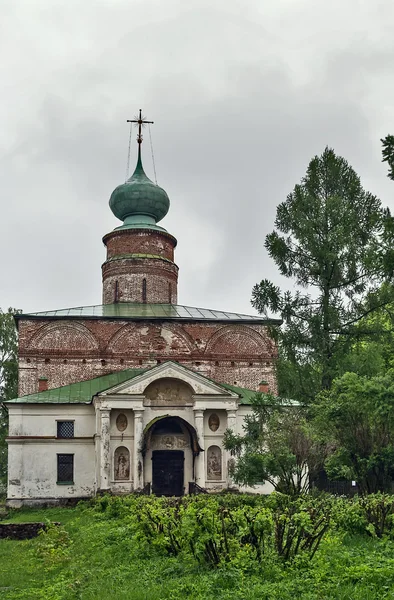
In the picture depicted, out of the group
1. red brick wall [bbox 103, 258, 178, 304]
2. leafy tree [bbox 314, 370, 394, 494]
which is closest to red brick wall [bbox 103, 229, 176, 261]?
red brick wall [bbox 103, 258, 178, 304]

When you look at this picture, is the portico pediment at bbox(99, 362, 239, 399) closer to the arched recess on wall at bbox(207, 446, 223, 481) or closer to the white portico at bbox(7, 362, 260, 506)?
the white portico at bbox(7, 362, 260, 506)

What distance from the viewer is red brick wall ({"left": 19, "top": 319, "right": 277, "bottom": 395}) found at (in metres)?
27.5

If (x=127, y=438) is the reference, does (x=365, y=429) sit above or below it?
above

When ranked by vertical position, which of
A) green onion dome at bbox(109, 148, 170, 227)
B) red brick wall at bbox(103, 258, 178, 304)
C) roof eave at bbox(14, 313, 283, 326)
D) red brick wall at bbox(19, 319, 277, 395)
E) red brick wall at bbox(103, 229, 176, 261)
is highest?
green onion dome at bbox(109, 148, 170, 227)

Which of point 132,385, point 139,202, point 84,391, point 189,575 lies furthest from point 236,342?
point 189,575

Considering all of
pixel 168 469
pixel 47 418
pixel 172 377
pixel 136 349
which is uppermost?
pixel 136 349

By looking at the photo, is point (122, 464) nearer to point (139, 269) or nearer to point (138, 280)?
point (138, 280)

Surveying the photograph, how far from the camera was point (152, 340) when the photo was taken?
28172 millimetres

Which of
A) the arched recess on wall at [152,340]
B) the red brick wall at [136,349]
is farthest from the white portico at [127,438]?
Answer: the arched recess on wall at [152,340]

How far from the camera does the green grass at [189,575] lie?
284 inches

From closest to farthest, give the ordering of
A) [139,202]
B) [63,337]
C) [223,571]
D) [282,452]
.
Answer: [223,571]
[282,452]
[63,337]
[139,202]

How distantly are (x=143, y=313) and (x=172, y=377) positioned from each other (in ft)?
16.5

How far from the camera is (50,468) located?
25125 mm

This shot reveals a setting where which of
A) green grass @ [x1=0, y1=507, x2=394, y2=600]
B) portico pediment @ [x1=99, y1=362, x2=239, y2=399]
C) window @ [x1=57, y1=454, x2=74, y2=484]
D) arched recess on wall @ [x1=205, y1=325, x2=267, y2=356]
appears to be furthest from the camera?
arched recess on wall @ [x1=205, y1=325, x2=267, y2=356]
